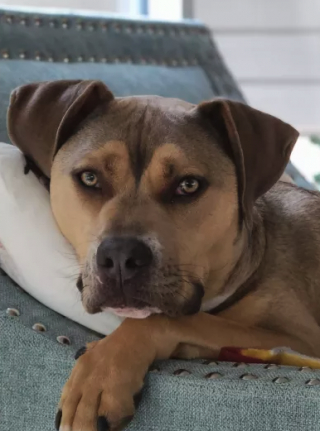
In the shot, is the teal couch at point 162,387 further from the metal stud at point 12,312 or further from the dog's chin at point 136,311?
the dog's chin at point 136,311

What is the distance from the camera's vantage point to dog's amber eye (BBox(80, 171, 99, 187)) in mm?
1602

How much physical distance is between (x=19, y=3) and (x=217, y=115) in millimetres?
2727

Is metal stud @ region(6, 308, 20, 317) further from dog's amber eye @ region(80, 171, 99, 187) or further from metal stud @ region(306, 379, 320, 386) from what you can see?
metal stud @ region(306, 379, 320, 386)

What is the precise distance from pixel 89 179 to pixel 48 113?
0.71 ft

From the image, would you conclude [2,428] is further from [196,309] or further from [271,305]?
[271,305]

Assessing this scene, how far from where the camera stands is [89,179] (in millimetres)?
1611

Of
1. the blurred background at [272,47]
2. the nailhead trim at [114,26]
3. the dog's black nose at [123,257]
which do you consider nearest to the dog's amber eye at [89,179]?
the dog's black nose at [123,257]

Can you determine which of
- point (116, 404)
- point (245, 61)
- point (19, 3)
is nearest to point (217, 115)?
point (116, 404)

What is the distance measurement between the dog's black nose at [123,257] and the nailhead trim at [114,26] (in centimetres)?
146

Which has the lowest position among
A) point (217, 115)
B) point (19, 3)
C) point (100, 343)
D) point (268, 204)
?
point (19, 3)

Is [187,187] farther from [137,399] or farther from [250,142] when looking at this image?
[137,399]

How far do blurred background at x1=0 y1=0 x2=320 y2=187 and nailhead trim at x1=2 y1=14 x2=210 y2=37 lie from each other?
172cm

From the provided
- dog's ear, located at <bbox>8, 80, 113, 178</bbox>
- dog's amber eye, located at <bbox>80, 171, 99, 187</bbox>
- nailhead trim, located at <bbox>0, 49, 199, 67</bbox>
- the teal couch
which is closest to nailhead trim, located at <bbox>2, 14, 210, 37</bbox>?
nailhead trim, located at <bbox>0, 49, 199, 67</bbox>

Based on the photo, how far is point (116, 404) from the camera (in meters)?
1.21
